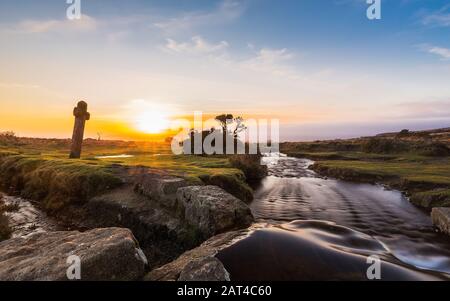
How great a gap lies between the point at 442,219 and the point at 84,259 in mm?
18358

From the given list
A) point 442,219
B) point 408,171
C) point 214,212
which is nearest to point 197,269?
point 214,212

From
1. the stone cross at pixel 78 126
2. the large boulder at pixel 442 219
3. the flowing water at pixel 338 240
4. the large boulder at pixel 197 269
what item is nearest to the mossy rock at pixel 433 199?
the flowing water at pixel 338 240

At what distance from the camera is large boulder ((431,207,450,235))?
16.6m

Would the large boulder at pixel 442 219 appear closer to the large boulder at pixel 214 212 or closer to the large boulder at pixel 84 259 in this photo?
the large boulder at pixel 214 212

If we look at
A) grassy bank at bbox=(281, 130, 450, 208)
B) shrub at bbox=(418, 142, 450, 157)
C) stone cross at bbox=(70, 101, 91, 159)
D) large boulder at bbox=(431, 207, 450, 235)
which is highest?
stone cross at bbox=(70, 101, 91, 159)

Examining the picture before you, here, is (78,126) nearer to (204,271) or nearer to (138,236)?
(138,236)

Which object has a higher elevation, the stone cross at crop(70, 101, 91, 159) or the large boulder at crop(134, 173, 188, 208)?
the stone cross at crop(70, 101, 91, 159)

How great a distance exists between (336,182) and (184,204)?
24.6m

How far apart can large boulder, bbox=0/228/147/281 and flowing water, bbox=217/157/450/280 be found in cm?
261

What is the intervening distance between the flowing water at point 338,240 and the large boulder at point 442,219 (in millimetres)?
453

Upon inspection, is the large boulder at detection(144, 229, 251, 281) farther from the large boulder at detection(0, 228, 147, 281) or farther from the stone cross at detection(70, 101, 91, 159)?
the stone cross at detection(70, 101, 91, 159)

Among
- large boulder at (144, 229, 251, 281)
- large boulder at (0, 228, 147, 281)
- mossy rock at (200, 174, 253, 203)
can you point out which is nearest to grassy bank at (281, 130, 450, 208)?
mossy rock at (200, 174, 253, 203)

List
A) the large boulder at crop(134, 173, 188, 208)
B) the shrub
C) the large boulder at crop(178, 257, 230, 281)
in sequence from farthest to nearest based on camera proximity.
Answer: the shrub < the large boulder at crop(134, 173, 188, 208) < the large boulder at crop(178, 257, 230, 281)

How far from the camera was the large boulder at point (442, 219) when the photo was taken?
54.5ft
